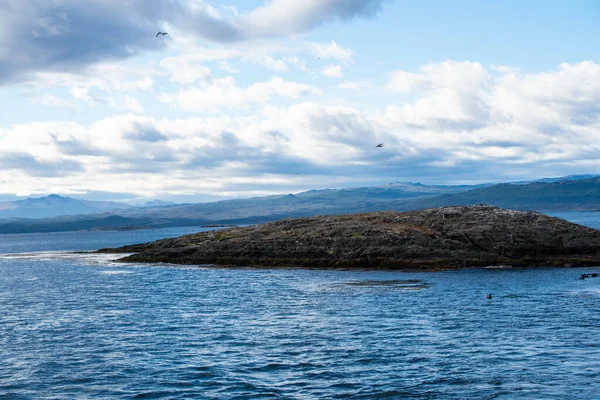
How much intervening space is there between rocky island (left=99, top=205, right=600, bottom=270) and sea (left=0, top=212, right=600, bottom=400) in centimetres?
1557

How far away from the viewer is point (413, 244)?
97.1 metres

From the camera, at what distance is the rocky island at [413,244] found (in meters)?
93.6

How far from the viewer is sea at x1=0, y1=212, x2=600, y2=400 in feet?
107

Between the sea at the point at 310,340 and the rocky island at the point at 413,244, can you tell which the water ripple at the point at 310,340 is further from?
the rocky island at the point at 413,244

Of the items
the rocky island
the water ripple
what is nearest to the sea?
the water ripple

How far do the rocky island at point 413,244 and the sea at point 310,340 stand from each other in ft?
51.1

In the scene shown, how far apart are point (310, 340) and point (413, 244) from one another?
5659cm

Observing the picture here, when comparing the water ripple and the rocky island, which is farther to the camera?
the rocky island

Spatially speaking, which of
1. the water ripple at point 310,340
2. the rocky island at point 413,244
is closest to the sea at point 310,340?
the water ripple at point 310,340

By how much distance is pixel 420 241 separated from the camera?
321 feet

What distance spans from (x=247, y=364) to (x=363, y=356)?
723cm

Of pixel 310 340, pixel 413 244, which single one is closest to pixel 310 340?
pixel 310 340

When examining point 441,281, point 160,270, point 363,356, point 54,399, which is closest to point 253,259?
point 160,270

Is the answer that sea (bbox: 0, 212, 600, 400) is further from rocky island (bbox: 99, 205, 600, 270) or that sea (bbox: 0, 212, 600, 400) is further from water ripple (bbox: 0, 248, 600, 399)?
rocky island (bbox: 99, 205, 600, 270)
